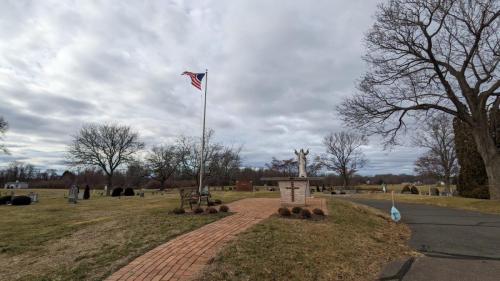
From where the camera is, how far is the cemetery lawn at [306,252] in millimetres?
5363

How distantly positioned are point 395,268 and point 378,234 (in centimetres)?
356

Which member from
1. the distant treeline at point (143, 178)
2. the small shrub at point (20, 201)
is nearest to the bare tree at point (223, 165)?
the distant treeline at point (143, 178)

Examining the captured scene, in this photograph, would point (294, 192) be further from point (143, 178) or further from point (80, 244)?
point (143, 178)

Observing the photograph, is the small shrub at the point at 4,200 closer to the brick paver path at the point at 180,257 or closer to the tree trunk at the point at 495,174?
the brick paver path at the point at 180,257

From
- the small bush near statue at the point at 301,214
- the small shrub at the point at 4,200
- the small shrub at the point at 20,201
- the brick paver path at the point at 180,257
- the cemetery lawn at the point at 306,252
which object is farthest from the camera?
the small shrub at the point at 4,200

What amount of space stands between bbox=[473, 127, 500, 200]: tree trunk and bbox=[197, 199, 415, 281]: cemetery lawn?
12.4m

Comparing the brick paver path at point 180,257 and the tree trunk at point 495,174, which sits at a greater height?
the tree trunk at point 495,174

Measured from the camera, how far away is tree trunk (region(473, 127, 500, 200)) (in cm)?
1839

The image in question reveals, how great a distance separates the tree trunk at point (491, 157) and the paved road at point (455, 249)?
22.1 ft

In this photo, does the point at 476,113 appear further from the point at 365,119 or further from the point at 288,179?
Answer: the point at 288,179

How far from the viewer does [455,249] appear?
25.8ft

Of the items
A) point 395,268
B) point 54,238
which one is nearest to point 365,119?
point 395,268

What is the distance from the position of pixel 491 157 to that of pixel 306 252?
1751 centimetres

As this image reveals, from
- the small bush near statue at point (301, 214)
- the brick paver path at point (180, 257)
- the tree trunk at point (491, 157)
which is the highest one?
the tree trunk at point (491, 157)
